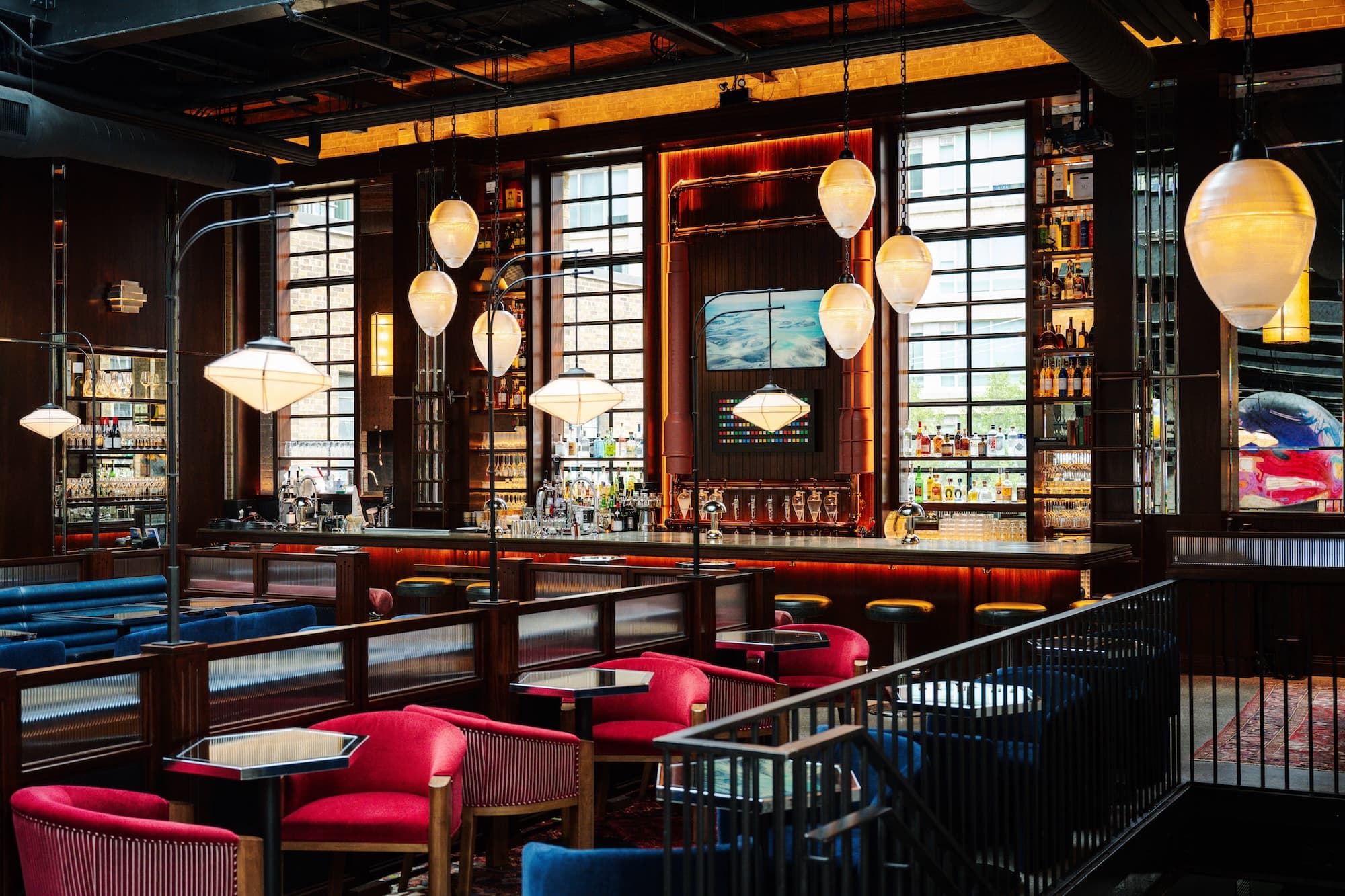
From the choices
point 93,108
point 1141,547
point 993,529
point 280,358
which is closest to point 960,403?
point 993,529

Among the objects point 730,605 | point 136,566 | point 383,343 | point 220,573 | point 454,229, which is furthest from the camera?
point 383,343

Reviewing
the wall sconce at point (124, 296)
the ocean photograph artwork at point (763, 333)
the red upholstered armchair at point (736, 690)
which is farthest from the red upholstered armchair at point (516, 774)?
the wall sconce at point (124, 296)

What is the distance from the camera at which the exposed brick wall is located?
30.9ft

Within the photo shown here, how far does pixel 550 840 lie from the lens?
214 inches

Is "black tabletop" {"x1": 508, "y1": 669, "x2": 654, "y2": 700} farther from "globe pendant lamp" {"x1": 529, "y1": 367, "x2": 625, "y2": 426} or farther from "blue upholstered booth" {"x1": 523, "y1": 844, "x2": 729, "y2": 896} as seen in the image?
"globe pendant lamp" {"x1": 529, "y1": 367, "x2": 625, "y2": 426}

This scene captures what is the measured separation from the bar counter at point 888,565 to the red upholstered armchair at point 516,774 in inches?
150

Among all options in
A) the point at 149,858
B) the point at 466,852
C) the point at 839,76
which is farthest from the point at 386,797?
the point at 839,76

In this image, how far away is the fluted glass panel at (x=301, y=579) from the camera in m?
8.96

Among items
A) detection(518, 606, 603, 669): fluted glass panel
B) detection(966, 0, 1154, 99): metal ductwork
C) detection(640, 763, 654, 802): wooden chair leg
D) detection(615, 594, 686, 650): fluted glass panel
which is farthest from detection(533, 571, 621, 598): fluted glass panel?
detection(966, 0, 1154, 99): metal ductwork

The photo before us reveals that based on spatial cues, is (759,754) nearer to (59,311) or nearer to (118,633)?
(118,633)

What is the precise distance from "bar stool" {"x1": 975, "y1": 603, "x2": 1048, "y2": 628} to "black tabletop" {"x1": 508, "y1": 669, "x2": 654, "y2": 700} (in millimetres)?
3257

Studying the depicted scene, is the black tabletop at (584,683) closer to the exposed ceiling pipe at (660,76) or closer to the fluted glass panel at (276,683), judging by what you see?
the fluted glass panel at (276,683)

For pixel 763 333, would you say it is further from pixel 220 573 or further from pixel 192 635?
pixel 192 635

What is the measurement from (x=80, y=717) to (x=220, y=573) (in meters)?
5.76
